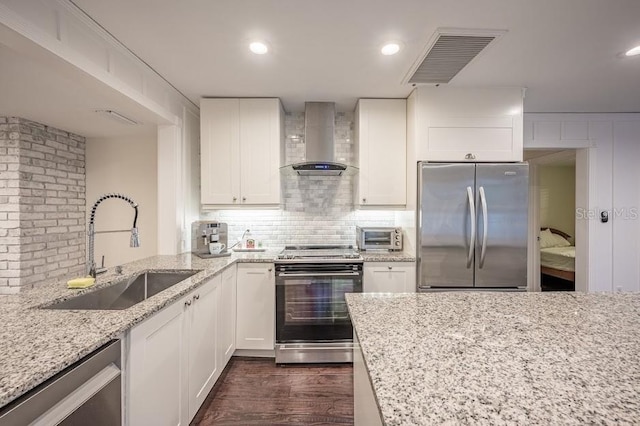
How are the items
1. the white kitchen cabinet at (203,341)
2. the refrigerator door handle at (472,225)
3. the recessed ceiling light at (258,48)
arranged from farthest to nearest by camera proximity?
the refrigerator door handle at (472,225) → the recessed ceiling light at (258,48) → the white kitchen cabinet at (203,341)

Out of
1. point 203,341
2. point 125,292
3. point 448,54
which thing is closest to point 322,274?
point 203,341

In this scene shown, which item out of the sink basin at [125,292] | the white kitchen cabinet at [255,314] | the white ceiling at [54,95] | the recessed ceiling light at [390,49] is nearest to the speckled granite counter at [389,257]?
the white kitchen cabinet at [255,314]

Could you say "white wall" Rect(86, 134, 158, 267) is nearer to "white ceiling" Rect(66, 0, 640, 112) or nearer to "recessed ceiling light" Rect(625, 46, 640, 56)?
"white ceiling" Rect(66, 0, 640, 112)

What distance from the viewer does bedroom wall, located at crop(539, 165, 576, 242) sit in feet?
17.7

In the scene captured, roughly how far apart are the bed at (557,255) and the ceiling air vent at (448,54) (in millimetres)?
4119

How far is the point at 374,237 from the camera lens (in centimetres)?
275

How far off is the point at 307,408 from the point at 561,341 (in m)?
1.65

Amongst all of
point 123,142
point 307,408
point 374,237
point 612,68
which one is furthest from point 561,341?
point 123,142

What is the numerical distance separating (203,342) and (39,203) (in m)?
2.90

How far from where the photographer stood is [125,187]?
141 inches

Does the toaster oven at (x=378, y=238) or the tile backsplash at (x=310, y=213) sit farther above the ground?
the tile backsplash at (x=310, y=213)

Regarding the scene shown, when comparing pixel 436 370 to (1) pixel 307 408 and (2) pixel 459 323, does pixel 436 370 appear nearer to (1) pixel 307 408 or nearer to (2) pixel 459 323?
(2) pixel 459 323

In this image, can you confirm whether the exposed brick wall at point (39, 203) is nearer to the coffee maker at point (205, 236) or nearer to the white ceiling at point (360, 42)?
the coffee maker at point (205, 236)

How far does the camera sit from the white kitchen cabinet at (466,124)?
2.45m
